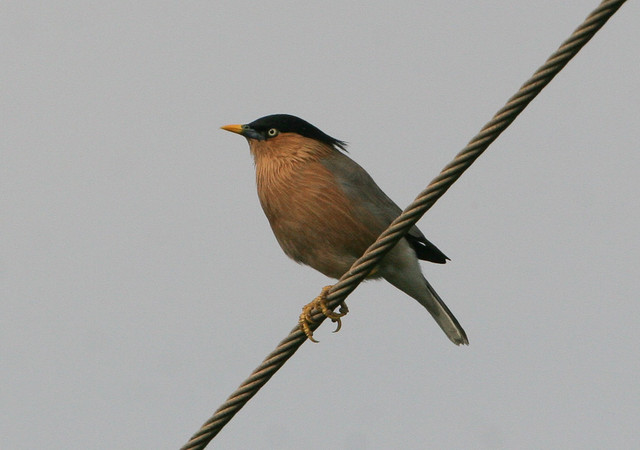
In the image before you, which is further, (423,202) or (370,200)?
(370,200)

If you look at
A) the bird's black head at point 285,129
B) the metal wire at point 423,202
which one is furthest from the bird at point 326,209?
the metal wire at point 423,202

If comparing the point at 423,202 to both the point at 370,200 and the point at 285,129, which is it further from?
the point at 285,129

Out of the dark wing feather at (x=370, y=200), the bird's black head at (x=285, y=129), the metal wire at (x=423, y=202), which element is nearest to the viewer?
the metal wire at (x=423, y=202)

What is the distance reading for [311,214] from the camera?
788 centimetres

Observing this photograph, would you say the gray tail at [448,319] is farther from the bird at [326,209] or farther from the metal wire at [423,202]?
the metal wire at [423,202]

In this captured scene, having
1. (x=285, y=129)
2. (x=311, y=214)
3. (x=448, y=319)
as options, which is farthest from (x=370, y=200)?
(x=448, y=319)

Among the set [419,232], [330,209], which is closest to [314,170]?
[330,209]

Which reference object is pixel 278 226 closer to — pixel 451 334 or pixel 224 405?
pixel 451 334

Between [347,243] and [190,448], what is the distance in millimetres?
2803

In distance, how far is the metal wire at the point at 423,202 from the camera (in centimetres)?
457

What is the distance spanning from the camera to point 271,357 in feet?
18.3

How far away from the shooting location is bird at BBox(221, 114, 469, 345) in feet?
25.8

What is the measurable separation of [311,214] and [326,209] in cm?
12

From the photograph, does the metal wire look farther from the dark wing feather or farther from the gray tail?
the gray tail
